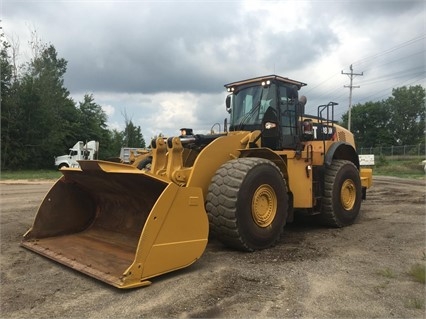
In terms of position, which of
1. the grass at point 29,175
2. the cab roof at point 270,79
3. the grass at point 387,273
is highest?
the cab roof at point 270,79

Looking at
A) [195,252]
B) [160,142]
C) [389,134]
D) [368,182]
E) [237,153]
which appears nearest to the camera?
[195,252]

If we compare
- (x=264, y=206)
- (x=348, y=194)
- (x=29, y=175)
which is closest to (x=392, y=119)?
(x=29, y=175)

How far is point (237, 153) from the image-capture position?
248 inches

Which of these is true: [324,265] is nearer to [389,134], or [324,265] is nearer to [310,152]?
[310,152]

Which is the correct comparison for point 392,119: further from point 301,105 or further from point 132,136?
point 301,105

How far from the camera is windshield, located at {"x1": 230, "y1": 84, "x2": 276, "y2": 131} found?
7332 mm

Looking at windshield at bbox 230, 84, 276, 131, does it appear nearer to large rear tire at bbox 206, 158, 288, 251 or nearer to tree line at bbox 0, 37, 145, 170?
large rear tire at bbox 206, 158, 288, 251

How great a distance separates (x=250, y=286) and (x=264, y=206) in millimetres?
1737

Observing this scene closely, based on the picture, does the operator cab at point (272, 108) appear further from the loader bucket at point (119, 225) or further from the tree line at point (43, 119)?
the tree line at point (43, 119)

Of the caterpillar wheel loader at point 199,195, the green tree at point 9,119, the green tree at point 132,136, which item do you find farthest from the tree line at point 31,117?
the caterpillar wheel loader at point 199,195

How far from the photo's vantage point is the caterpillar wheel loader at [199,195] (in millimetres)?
4680

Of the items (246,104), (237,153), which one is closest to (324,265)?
(237,153)

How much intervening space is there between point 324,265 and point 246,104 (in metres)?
3.38

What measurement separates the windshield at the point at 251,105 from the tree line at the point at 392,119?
7784 cm
